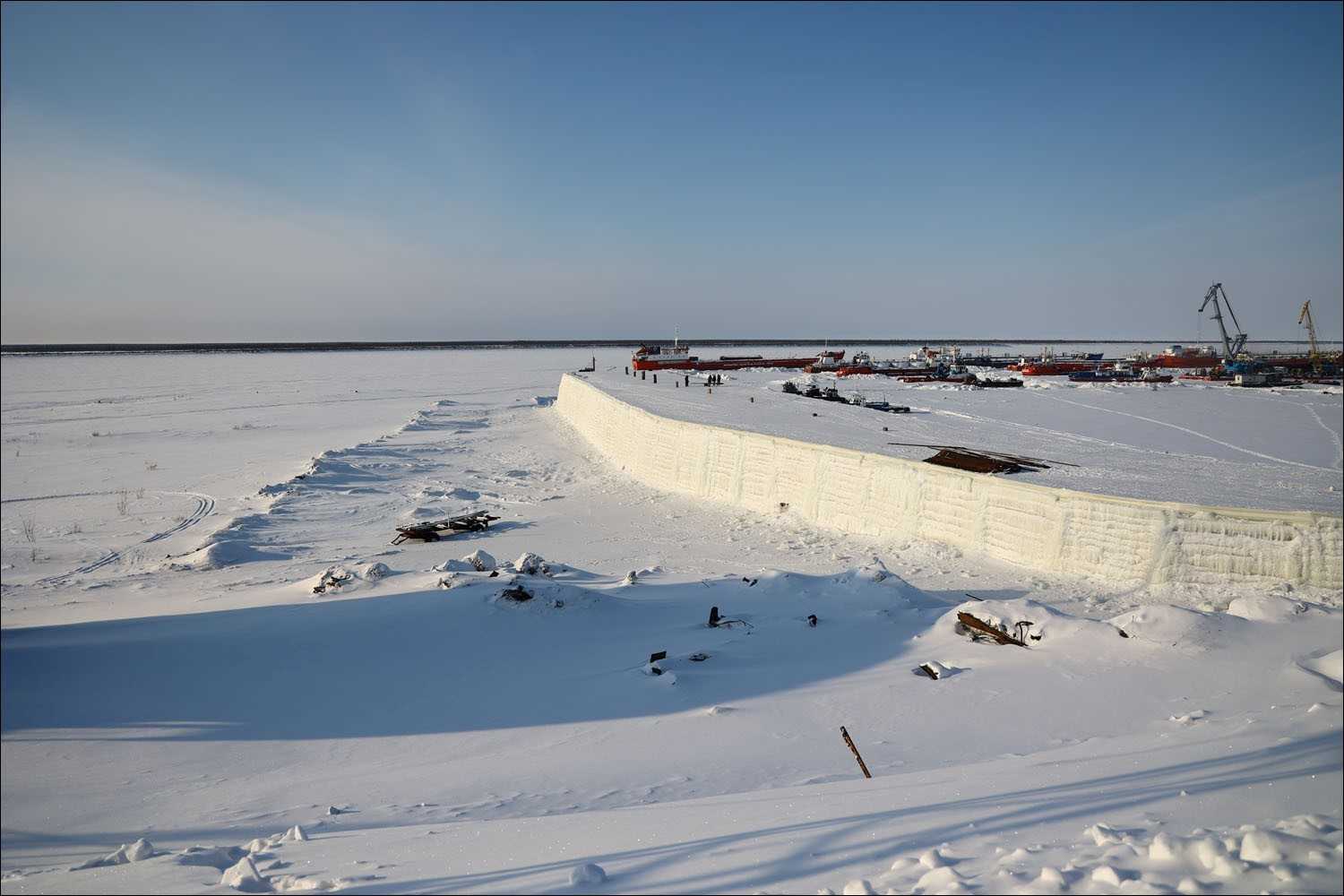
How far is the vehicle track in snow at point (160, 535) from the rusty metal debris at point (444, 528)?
4.42 m

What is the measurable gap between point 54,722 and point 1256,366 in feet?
176

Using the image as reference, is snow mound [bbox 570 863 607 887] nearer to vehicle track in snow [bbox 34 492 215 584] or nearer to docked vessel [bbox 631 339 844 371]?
vehicle track in snow [bbox 34 492 215 584]

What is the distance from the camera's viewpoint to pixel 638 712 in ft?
23.4

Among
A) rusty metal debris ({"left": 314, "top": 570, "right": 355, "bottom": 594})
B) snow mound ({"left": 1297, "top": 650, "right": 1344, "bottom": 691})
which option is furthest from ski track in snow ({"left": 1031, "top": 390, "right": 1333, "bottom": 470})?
rusty metal debris ({"left": 314, "top": 570, "right": 355, "bottom": 594})

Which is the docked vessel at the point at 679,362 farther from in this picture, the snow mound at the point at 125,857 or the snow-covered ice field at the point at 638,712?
the snow mound at the point at 125,857

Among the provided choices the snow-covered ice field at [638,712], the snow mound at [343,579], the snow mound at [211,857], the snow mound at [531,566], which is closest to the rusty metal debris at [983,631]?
the snow-covered ice field at [638,712]

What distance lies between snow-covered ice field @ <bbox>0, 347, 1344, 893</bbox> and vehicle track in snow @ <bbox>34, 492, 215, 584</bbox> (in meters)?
0.17

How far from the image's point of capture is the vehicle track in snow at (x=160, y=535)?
35.9 ft

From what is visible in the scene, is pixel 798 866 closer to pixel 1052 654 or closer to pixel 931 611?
pixel 1052 654

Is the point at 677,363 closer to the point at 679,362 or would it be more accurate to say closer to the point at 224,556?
the point at 679,362

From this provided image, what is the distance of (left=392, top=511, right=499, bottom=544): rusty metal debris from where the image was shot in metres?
14.2

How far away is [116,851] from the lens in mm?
4656

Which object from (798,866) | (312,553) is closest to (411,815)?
(798,866)

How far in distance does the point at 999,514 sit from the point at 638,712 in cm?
755
